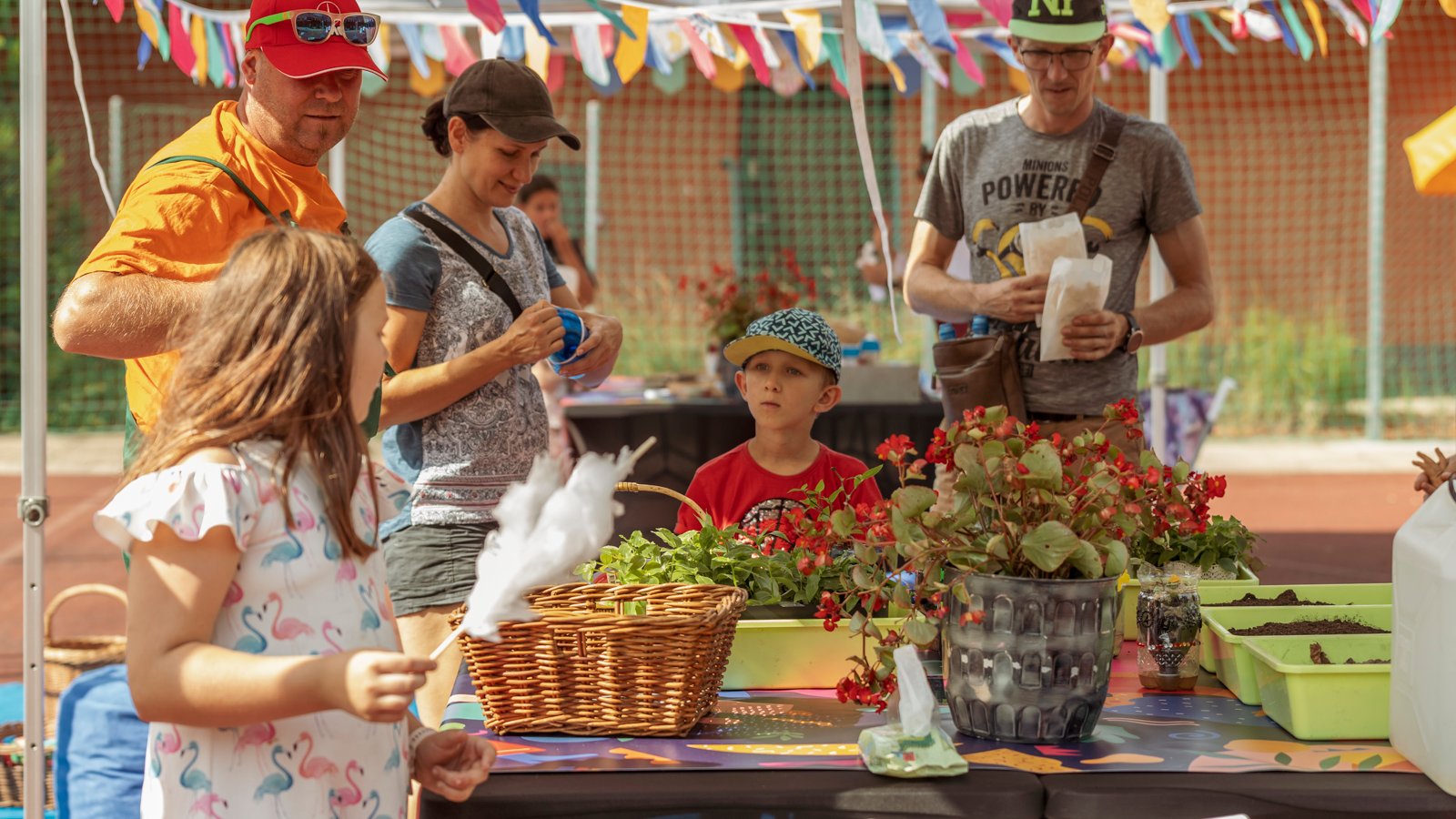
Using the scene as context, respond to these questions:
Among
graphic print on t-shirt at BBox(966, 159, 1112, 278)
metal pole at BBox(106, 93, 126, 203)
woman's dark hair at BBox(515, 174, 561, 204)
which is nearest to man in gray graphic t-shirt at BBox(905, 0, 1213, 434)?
graphic print on t-shirt at BBox(966, 159, 1112, 278)

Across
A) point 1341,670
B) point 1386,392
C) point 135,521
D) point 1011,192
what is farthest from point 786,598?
point 1386,392

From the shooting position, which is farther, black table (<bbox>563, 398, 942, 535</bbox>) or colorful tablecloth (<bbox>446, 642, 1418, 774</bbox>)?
black table (<bbox>563, 398, 942, 535</bbox>)

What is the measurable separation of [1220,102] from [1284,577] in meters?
6.13

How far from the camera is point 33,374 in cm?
268

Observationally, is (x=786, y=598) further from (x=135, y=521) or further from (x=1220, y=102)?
(x=1220, y=102)

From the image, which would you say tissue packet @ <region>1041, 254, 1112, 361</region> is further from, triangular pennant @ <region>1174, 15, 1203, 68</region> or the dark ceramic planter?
triangular pennant @ <region>1174, 15, 1203, 68</region>

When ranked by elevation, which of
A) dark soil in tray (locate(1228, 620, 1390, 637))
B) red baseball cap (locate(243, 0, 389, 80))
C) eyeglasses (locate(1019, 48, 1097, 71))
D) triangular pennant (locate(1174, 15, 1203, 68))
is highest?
triangular pennant (locate(1174, 15, 1203, 68))

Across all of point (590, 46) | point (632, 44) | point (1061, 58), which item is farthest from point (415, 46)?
point (1061, 58)

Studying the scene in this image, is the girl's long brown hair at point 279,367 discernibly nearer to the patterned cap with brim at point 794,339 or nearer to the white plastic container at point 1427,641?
the white plastic container at point 1427,641

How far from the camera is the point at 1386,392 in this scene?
11.5 m

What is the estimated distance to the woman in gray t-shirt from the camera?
2.62 m

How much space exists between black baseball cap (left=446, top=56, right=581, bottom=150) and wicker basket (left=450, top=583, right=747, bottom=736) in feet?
3.79

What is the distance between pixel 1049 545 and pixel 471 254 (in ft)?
4.53

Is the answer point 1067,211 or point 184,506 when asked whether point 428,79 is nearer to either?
point 1067,211
